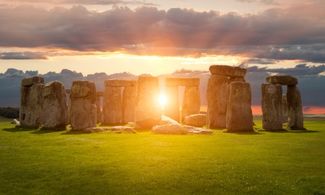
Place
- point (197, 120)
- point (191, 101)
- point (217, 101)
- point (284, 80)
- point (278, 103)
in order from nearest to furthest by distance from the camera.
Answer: point (278, 103) < point (284, 80) < point (217, 101) < point (197, 120) < point (191, 101)

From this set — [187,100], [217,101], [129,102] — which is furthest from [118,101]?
[217,101]

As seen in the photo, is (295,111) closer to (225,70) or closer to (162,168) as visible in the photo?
(225,70)

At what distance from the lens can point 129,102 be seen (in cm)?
3875

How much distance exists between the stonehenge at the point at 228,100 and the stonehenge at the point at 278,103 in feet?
6.49

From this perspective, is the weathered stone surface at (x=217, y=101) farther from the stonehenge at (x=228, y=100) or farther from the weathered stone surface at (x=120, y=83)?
the weathered stone surface at (x=120, y=83)

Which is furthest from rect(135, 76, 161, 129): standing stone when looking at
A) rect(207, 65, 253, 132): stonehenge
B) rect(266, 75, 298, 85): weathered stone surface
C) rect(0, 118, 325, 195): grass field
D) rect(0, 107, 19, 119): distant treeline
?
rect(0, 107, 19, 119): distant treeline

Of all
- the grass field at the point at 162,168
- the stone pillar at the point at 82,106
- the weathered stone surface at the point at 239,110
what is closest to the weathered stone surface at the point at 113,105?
the stone pillar at the point at 82,106

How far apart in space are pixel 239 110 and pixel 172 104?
43.6 ft

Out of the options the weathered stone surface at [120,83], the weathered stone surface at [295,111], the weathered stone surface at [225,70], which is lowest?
the weathered stone surface at [295,111]

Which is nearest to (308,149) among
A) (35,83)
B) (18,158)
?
(18,158)

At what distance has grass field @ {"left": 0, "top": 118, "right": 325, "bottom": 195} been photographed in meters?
11.9

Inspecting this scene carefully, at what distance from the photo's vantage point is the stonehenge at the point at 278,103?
28.9m

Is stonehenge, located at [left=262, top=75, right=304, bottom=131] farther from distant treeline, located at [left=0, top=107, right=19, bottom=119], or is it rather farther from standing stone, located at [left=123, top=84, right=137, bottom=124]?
distant treeline, located at [left=0, top=107, right=19, bottom=119]

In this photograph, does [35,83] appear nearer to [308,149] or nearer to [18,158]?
[18,158]
